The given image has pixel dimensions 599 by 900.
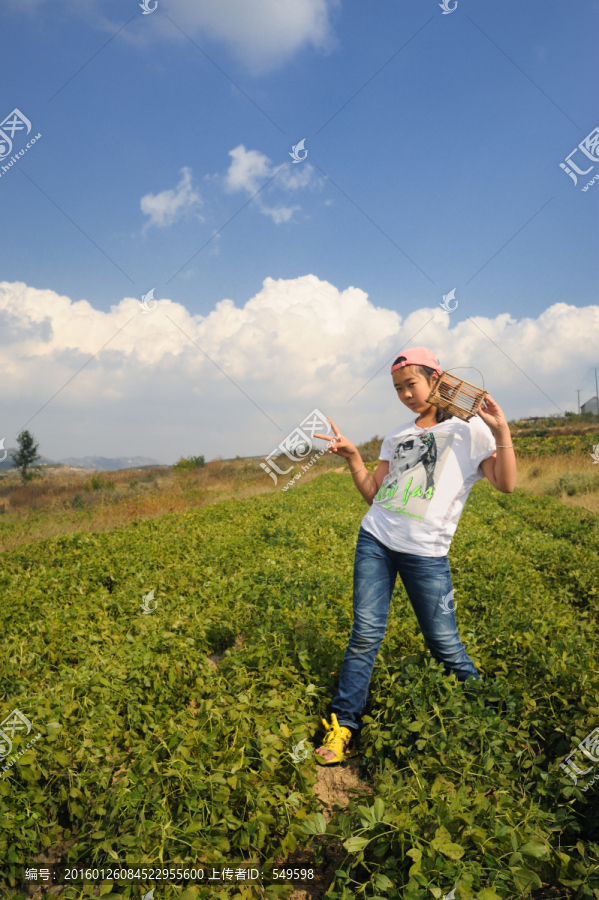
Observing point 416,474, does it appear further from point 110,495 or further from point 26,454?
point 26,454

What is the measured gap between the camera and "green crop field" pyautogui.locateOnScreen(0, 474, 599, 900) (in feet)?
6.39

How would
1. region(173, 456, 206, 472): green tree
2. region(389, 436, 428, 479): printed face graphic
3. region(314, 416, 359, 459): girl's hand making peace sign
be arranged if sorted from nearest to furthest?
1. region(389, 436, 428, 479): printed face graphic
2. region(314, 416, 359, 459): girl's hand making peace sign
3. region(173, 456, 206, 472): green tree

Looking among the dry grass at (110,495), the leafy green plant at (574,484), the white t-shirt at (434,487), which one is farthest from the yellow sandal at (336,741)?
the leafy green plant at (574,484)

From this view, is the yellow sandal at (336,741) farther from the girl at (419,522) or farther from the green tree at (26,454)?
the green tree at (26,454)

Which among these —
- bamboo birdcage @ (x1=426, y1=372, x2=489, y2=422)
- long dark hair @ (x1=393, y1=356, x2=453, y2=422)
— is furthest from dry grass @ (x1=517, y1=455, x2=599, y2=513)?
bamboo birdcage @ (x1=426, y1=372, x2=489, y2=422)

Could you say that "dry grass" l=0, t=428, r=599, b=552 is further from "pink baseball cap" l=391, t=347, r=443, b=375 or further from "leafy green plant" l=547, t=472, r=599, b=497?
"pink baseball cap" l=391, t=347, r=443, b=375

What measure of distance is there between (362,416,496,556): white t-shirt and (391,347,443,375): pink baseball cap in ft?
1.10

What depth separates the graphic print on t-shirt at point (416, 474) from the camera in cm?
264

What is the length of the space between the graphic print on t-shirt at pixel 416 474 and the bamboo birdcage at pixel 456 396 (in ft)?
0.68

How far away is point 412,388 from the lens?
2.74m

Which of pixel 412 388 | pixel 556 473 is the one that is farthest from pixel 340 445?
pixel 556 473

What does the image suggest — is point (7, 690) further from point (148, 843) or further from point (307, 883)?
point (307, 883)

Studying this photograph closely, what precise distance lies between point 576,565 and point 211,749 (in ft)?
17.2

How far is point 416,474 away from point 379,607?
30.7 inches
